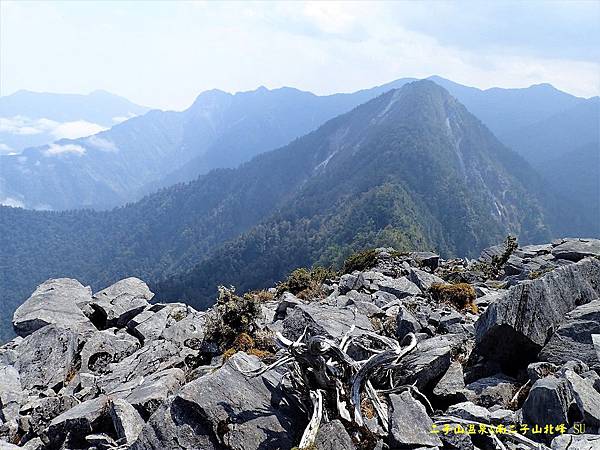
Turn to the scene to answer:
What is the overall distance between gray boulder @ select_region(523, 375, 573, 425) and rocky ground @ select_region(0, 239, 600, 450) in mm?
21

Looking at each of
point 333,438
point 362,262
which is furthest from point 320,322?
point 362,262

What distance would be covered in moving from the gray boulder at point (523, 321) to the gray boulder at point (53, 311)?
15.3 m

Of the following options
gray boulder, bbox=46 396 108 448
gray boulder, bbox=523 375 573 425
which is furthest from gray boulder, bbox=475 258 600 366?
gray boulder, bbox=46 396 108 448

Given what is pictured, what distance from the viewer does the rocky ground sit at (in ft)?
24.1

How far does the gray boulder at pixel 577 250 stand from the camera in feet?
90.2

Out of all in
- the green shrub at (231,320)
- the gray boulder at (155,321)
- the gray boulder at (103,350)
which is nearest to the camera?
the green shrub at (231,320)

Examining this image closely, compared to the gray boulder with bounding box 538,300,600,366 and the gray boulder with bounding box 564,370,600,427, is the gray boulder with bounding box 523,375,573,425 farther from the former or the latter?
the gray boulder with bounding box 538,300,600,366

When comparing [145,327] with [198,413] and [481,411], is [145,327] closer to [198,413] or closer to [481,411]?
[198,413]

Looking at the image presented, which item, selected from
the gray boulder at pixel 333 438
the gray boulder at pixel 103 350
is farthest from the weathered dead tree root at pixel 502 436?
the gray boulder at pixel 103 350

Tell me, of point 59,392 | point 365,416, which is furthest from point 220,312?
point 365,416

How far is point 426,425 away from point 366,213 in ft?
594

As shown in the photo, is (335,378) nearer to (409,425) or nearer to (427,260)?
(409,425)

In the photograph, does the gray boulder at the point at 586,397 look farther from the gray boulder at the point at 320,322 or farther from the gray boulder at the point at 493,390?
the gray boulder at the point at 320,322

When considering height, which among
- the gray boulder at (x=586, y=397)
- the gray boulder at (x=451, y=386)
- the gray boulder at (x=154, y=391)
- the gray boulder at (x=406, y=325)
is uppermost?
the gray boulder at (x=586, y=397)
